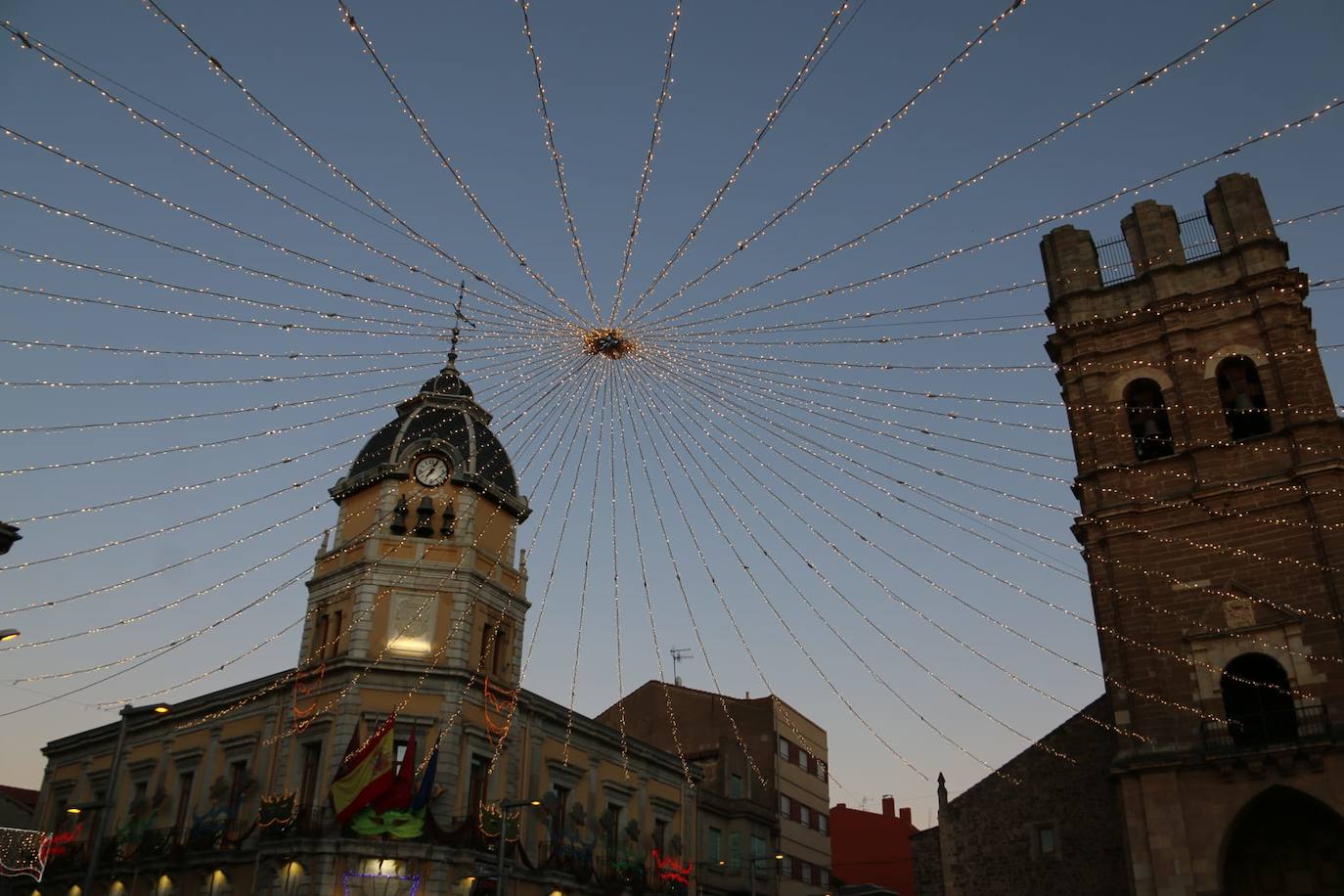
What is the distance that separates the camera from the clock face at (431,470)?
33.5m

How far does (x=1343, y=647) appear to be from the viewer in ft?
82.0

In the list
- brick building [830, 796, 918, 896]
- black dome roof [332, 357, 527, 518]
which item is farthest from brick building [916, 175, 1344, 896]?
brick building [830, 796, 918, 896]

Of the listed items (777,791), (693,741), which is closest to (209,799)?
(693,741)

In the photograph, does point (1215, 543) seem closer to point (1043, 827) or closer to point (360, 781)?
point (1043, 827)

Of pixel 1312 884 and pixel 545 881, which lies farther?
pixel 545 881

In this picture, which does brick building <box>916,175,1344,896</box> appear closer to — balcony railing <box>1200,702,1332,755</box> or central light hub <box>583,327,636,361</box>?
balcony railing <box>1200,702,1332,755</box>

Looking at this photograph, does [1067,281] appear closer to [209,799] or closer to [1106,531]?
[1106,531]

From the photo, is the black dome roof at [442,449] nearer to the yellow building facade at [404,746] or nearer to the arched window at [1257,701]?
the yellow building facade at [404,746]

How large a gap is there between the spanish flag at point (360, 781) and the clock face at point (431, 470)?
8.42 meters

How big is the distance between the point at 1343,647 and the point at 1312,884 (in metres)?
5.70

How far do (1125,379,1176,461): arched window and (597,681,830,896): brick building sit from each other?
21839mm

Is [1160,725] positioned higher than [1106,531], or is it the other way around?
[1106,531]

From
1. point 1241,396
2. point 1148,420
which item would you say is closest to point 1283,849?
point 1148,420

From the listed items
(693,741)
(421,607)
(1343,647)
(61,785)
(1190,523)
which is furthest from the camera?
(693,741)
